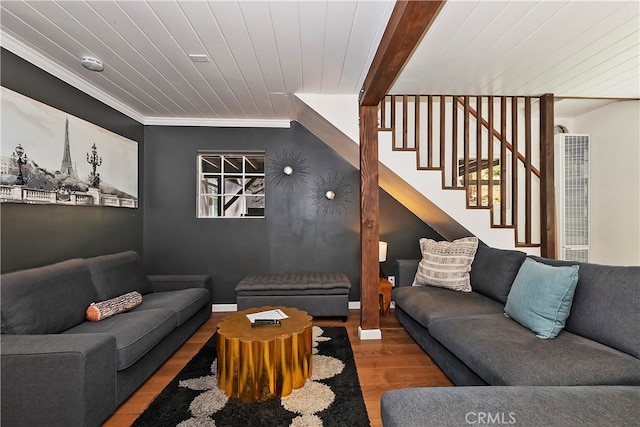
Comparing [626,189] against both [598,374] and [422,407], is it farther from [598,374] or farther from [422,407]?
[422,407]

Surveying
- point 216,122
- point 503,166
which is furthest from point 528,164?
point 216,122

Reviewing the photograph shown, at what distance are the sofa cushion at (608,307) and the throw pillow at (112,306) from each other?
10.8 feet

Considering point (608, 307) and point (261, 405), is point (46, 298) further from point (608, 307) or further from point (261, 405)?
point (608, 307)

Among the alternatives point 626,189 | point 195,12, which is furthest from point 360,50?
point 626,189

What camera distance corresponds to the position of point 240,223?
4191mm

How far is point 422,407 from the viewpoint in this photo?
3.87 feet

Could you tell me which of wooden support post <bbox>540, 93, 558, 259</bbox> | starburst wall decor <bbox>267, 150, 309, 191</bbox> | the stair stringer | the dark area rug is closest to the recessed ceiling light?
the stair stringer

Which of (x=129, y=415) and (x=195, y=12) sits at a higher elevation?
(x=195, y=12)

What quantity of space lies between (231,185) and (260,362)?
281 centimetres

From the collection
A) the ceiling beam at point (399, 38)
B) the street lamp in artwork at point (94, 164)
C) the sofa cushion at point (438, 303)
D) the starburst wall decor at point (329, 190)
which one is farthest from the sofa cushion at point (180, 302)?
the ceiling beam at point (399, 38)

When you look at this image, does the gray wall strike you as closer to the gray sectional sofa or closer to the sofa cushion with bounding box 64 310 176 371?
the gray sectional sofa

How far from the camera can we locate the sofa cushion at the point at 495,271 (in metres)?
2.69

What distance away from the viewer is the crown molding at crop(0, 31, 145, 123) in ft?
7.26

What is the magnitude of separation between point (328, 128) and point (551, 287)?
2.55 meters
